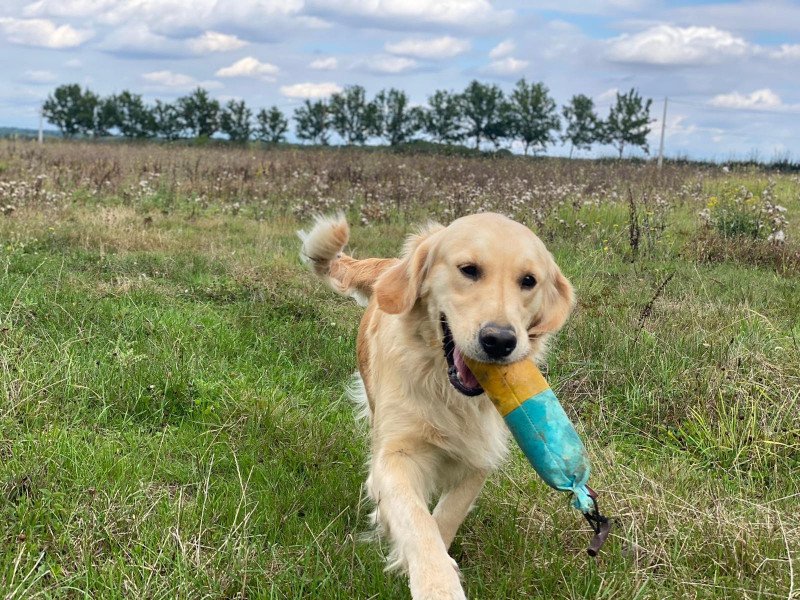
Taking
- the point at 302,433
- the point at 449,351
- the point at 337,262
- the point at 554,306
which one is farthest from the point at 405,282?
the point at 337,262

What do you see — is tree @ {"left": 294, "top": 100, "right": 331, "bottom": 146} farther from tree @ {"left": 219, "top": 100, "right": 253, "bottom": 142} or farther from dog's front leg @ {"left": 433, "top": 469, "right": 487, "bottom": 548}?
dog's front leg @ {"left": 433, "top": 469, "right": 487, "bottom": 548}

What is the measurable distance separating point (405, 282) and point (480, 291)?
1.49 ft

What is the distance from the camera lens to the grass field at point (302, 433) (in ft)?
7.63

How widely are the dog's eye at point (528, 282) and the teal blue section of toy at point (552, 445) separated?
1.49ft

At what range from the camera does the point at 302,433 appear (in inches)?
135

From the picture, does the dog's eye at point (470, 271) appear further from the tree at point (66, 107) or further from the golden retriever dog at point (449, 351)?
the tree at point (66, 107)

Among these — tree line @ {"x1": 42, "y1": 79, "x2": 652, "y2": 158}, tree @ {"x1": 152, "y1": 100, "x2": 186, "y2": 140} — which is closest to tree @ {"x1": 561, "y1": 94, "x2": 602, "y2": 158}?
tree line @ {"x1": 42, "y1": 79, "x2": 652, "y2": 158}

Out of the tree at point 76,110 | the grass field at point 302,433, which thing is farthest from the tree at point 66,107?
the grass field at point 302,433

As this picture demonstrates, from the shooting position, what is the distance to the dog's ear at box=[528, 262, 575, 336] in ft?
9.44

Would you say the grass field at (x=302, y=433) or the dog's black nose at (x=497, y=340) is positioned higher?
the dog's black nose at (x=497, y=340)

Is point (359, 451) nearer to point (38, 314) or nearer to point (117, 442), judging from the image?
point (117, 442)

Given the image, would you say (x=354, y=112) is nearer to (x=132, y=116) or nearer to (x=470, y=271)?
(x=132, y=116)

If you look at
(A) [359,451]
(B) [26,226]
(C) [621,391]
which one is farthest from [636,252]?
(B) [26,226]

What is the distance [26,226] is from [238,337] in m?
4.15
